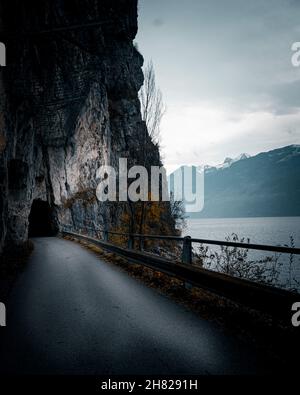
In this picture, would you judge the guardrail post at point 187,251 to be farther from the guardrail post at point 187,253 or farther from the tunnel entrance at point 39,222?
the tunnel entrance at point 39,222

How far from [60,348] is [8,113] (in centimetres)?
1314

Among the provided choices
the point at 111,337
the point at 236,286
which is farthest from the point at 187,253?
the point at 111,337

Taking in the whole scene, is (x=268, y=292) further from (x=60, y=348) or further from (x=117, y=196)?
(x=117, y=196)

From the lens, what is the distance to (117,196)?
30.8 meters

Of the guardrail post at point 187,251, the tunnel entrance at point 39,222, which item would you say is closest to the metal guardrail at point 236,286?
the guardrail post at point 187,251

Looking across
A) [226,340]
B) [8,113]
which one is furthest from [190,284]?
[8,113]

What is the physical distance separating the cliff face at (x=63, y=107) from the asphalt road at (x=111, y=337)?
23.0 feet

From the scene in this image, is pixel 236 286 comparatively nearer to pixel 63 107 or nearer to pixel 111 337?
pixel 111 337

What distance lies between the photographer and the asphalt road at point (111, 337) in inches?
136

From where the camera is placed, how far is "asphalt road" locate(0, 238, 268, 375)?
3.45 metres

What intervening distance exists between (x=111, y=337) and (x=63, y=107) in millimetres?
27175

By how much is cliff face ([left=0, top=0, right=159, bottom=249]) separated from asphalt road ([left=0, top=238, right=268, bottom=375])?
702 cm

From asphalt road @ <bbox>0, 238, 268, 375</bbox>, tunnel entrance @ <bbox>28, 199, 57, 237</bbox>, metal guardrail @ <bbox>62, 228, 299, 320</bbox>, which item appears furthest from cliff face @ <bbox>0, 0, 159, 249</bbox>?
metal guardrail @ <bbox>62, 228, 299, 320</bbox>

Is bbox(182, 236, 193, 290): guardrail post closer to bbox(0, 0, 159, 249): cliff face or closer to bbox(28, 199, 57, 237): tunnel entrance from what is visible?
bbox(0, 0, 159, 249): cliff face
